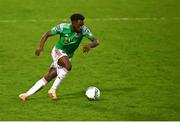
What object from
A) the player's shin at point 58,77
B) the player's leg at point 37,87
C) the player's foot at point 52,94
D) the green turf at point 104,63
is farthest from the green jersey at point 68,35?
the green turf at point 104,63

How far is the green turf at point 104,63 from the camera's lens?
1409cm

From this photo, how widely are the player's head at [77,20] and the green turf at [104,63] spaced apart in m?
1.79

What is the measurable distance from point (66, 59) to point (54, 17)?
11.7 m

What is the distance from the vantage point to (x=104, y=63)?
1933 cm

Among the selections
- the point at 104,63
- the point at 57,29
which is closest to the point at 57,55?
the point at 57,29

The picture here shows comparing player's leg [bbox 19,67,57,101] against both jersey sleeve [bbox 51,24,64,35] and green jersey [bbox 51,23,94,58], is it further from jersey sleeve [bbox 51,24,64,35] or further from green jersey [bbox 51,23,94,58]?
jersey sleeve [bbox 51,24,64,35]

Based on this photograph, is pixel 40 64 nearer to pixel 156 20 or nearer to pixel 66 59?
pixel 66 59

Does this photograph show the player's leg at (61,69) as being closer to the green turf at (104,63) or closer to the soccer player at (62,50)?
the soccer player at (62,50)

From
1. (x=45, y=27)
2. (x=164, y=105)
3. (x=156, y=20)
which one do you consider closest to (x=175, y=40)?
(x=156, y=20)

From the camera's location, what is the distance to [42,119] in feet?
43.3

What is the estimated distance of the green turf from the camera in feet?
46.2

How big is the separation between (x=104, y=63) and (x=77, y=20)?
16.5ft

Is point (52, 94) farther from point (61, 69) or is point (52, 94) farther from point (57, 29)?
point (57, 29)

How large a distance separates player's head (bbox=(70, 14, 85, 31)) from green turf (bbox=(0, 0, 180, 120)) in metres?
1.79
